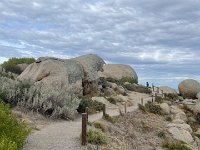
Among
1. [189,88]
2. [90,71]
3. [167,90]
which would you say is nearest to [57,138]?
[90,71]

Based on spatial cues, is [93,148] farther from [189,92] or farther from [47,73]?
[189,92]

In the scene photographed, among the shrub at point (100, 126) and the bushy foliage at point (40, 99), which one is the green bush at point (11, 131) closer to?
the shrub at point (100, 126)

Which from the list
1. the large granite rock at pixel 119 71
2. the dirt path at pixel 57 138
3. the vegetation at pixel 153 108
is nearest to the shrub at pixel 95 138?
the dirt path at pixel 57 138

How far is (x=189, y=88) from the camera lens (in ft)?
189

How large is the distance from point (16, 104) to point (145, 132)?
8912 mm

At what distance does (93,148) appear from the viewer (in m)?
15.4

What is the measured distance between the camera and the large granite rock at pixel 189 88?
5733cm

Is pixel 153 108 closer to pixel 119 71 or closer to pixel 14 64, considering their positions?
pixel 14 64

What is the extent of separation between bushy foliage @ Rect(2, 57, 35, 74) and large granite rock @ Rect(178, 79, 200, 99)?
22460 millimetres

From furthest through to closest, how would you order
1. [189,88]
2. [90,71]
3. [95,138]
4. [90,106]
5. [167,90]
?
[189,88]
[167,90]
[90,71]
[90,106]
[95,138]

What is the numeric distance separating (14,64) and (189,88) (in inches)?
1014

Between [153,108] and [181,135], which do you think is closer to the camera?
[181,135]

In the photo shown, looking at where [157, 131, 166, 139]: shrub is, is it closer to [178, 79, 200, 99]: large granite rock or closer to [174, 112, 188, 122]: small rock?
[174, 112, 188, 122]: small rock

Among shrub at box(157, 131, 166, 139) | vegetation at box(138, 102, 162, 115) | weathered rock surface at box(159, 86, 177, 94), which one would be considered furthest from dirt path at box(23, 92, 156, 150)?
weathered rock surface at box(159, 86, 177, 94)
